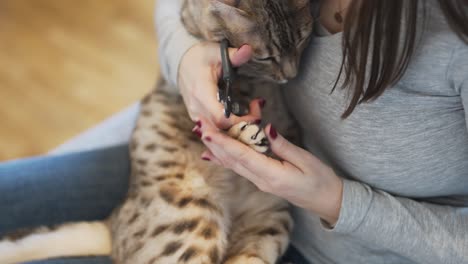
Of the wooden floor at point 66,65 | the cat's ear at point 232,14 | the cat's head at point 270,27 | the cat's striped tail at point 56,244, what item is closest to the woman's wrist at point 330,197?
the cat's head at point 270,27

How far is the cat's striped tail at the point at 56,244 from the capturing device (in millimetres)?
1280

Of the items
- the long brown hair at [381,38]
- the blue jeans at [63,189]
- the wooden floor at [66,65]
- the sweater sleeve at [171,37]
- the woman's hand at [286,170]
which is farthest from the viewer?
the wooden floor at [66,65]

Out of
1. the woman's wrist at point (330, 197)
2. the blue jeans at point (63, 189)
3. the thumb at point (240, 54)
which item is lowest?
the blue jeans at point (63, 189)

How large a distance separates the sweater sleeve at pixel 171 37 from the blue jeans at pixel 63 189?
12.0 inches

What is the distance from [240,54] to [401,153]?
1.15 ft

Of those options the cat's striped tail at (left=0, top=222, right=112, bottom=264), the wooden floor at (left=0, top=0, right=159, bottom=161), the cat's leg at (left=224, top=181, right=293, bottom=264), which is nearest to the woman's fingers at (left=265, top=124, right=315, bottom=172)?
the cat's leg at (left=224, top=181, right=293, bottom=264)

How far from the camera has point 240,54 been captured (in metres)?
1.02

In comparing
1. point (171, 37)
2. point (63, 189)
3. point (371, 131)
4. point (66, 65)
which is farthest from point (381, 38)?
point (66, 65)

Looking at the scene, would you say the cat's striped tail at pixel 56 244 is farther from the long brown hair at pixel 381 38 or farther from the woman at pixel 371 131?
the long brown hair at pixel 381 38

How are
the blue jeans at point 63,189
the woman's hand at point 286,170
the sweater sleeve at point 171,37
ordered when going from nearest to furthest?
the woman's hand at point 286,170 < the sweater sleeve at point 171,37 < the blue jeans at point 63,189

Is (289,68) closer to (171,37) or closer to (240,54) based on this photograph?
(240,54)

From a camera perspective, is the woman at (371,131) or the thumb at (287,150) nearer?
the woman at (371,131)

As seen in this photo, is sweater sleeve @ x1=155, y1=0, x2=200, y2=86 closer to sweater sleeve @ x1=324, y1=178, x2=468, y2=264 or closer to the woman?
the woman

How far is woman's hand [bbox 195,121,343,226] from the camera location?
980 mm
